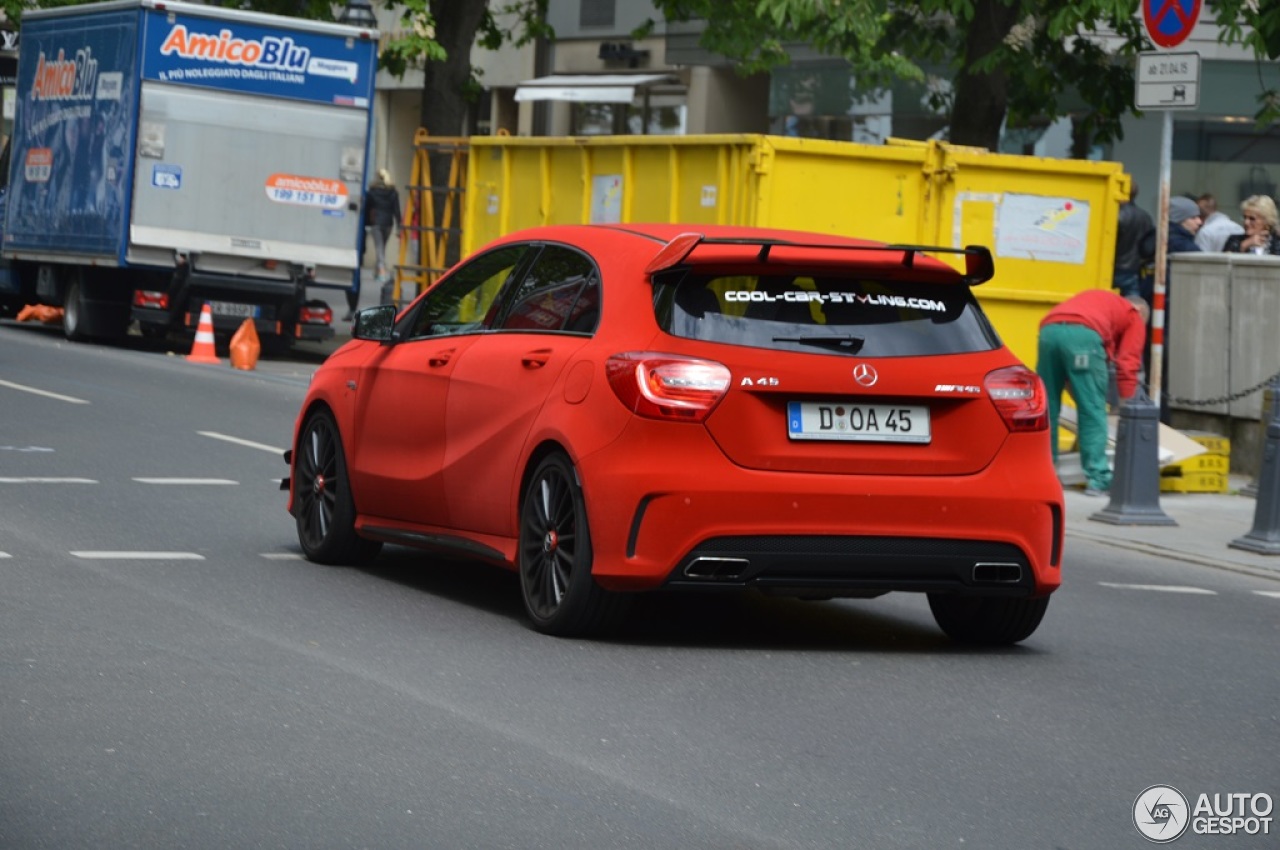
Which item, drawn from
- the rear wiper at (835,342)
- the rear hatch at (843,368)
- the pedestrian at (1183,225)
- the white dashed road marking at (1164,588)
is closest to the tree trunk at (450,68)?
the pedestrian at (1183,225)

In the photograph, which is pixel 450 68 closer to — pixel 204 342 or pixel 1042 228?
pixel 204 342

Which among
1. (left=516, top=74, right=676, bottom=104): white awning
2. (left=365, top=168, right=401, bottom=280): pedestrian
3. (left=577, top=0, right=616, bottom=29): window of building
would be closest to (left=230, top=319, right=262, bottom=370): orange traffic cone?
(left=365, top=168, right=401, bottom=280): pedestrian

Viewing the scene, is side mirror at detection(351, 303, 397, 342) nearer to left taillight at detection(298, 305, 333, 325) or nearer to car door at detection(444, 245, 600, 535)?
car door at detection(444, 245, 600, 535)

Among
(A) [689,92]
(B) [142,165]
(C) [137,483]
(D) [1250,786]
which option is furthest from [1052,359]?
(A) [689,92]

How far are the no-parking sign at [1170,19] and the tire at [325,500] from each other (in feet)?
22.9

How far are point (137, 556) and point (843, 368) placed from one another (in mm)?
3459

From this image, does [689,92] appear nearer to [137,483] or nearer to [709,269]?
[137,483]

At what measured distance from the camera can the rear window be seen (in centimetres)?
815

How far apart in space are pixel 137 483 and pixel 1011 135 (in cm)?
2216

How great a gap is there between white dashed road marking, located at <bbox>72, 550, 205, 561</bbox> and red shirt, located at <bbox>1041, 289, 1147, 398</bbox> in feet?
23.5

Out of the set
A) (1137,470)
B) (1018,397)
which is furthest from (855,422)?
(1137,470)

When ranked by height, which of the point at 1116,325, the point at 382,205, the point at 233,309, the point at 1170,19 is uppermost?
the point at 382,205

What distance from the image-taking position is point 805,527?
8055mm

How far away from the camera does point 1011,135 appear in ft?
109
